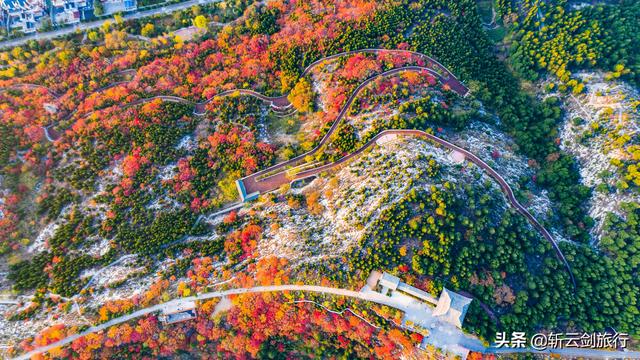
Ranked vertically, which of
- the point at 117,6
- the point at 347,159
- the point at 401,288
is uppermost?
the point at 117,6

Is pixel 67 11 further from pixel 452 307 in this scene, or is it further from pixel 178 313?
pixel 452 307

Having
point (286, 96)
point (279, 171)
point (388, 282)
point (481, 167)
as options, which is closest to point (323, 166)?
point (279, 171)

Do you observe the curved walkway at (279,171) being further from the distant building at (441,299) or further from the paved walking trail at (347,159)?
the distant building at (441,299)

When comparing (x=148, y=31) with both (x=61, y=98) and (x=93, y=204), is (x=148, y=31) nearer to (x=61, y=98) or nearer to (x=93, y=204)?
(x=61, y=98)

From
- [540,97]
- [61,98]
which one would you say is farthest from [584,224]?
[61,98]

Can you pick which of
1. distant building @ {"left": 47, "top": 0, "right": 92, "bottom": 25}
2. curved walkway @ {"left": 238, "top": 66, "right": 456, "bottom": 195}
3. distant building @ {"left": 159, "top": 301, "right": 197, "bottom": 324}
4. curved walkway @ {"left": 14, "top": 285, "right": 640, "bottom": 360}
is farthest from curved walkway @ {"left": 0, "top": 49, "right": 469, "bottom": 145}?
distant building @ {"left": 159, "top": 301, "right": 197, "bottom": 324}
